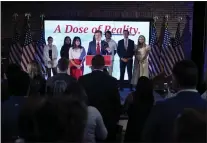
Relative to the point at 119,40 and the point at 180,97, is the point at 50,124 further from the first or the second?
the point at 119,40

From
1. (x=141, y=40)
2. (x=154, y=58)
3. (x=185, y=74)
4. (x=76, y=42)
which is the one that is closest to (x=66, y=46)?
(x=76, y=42)

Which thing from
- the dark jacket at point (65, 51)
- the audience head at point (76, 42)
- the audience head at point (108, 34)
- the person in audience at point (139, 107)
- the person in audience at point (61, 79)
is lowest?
the person in audience at point (139, 107)

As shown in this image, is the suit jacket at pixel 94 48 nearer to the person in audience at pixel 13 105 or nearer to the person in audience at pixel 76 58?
the person in audience at pixel 76 58

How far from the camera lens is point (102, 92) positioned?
4445mm

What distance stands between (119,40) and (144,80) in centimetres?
549

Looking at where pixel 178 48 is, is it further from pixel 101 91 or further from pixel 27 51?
pixel 101 91

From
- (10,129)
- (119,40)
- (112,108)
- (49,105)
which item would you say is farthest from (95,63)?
(119,40)

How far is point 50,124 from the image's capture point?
1.74 metres

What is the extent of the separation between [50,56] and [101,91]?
520 centimetres

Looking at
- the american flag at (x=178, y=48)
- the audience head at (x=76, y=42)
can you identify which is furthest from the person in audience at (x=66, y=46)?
the american flag at (x=178, y=48)

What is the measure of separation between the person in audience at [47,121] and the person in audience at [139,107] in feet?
7.73

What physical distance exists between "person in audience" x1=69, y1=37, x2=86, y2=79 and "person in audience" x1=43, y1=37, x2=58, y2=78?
1.21ft

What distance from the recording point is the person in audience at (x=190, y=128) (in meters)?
1.70

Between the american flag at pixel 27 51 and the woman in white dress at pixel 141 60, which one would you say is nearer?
the american flag at pixel 27 51
